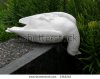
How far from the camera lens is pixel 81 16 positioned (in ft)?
13.6

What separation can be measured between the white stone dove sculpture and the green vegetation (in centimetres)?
11

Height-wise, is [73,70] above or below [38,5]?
below

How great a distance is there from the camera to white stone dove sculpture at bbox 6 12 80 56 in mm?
3889

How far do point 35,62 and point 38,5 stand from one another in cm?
132

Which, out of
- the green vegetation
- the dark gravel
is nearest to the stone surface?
the dark gravel

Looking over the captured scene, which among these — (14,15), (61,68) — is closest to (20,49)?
(61,68)

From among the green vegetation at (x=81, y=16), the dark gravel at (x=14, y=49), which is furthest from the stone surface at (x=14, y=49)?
the green vegetation at (x=81, y=16)

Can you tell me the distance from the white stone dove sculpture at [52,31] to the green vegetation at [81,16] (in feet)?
0.37

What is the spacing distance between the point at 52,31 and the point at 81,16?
469 millimetres

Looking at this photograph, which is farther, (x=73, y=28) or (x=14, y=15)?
(x=14, y=15)

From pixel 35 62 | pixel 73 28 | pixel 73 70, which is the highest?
pixel 73 28

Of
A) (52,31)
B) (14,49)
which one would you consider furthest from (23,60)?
(52,31)

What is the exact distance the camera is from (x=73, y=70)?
165 inches

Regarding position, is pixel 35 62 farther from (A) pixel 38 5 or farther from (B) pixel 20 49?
(A) pixel 38 5
